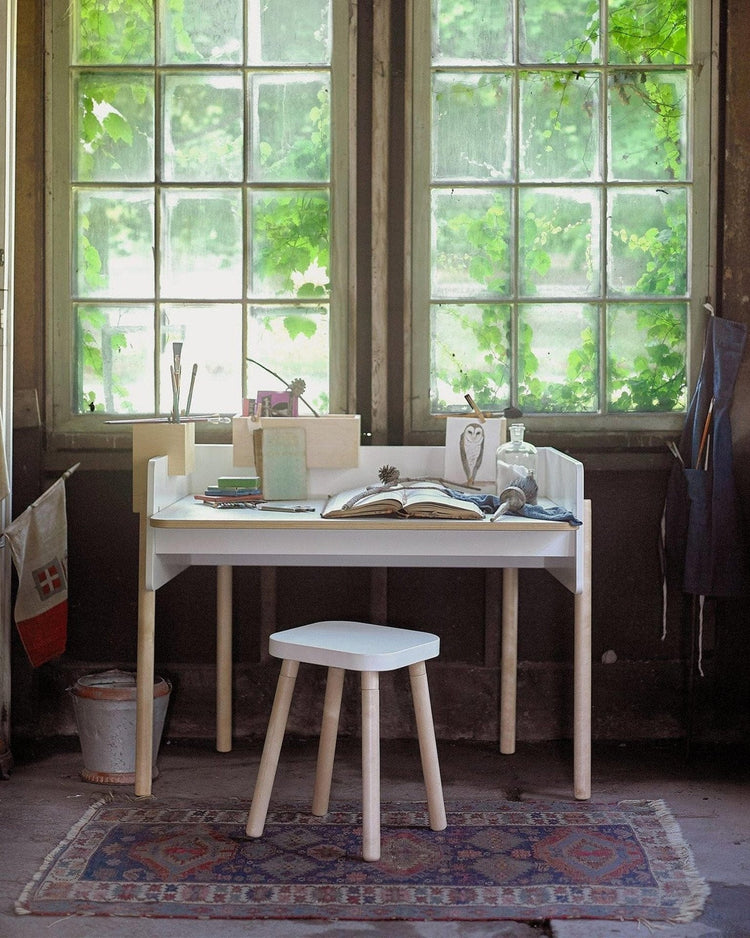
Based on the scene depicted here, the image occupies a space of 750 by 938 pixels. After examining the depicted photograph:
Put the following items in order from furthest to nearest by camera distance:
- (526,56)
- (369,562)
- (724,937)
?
(526,56)
(369,562)
(724,937)

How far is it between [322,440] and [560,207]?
1169mm

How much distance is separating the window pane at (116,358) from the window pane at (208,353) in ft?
0.21

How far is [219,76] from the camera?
146 inches

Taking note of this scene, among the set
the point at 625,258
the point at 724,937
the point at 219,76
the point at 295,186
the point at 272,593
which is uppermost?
the point at 219,76

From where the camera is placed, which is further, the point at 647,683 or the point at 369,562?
the point at 647,683

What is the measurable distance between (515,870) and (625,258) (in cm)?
209

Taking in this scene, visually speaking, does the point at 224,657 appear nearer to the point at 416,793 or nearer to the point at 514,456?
the point at 416,793

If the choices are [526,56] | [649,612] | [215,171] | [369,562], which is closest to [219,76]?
[215,171]

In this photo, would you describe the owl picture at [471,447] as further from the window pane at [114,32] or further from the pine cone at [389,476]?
the window pane at [114,32]

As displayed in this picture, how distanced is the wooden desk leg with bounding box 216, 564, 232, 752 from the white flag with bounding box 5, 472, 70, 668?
0.51 metres

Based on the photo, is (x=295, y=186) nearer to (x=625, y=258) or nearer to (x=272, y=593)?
(x=625, y=258)

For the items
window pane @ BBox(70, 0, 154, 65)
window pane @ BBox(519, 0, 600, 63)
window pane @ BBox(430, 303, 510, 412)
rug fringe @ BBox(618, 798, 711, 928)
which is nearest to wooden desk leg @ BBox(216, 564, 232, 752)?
window pane @ BBox(430, 303, 510, 412)

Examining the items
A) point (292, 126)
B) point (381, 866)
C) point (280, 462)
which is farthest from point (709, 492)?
point (292, 126)

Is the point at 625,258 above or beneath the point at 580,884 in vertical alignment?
above
